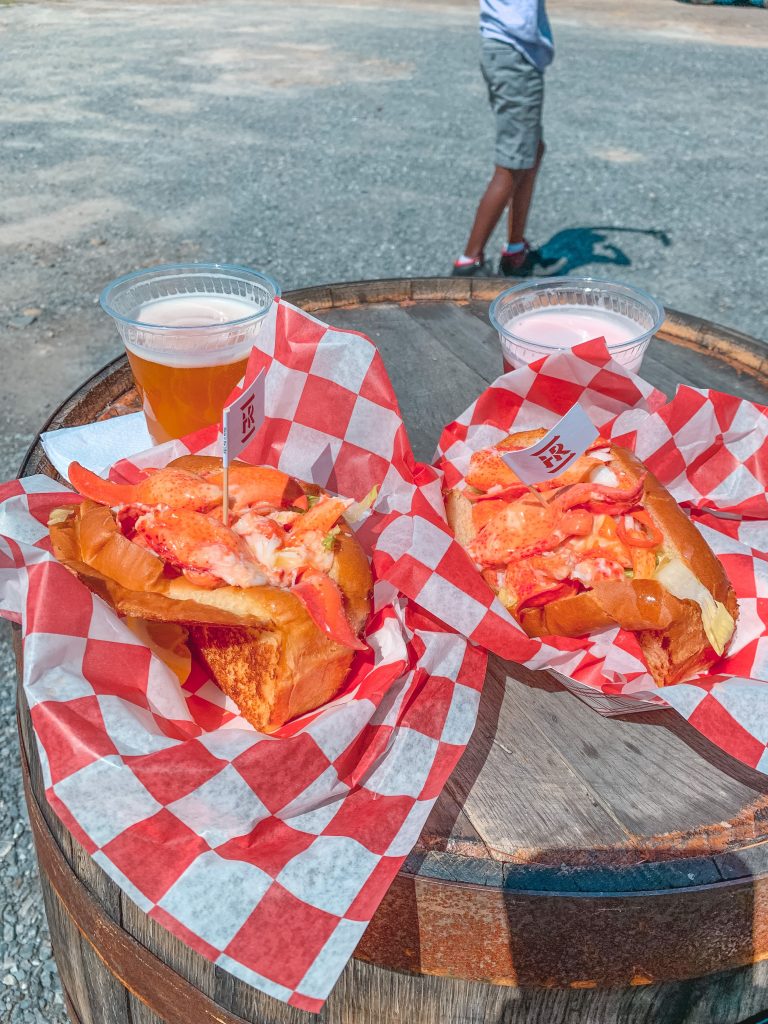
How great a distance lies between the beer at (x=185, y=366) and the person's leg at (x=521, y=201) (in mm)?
4641

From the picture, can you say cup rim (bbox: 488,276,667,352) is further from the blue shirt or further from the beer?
the blue shirt

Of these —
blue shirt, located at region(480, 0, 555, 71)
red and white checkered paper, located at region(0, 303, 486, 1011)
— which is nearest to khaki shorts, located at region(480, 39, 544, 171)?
blue shirt, located at region(480, 0, 555, 71)

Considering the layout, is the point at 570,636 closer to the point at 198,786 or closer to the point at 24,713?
the point at 198,786

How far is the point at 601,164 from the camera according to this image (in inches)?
358

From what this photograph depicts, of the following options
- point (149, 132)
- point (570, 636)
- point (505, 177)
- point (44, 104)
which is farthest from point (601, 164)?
point (570, 636)

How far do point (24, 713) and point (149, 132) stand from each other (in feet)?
31.2

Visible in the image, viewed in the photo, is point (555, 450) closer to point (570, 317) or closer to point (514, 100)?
point (570, 317)

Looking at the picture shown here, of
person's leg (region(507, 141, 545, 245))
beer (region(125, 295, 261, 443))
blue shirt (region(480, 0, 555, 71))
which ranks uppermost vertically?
blue shirt (region(480, 0, 555, 71))

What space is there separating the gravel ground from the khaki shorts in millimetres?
1075

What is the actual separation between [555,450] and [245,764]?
77cm

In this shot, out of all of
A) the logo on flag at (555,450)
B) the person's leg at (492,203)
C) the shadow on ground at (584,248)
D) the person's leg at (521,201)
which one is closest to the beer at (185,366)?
the logo on flag at (555,450)

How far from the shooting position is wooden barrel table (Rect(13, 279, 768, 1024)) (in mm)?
1120

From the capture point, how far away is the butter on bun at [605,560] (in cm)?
150

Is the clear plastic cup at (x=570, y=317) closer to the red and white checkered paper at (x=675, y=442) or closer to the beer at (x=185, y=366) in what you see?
the red and white checkered paper at (x=675, y=442)
